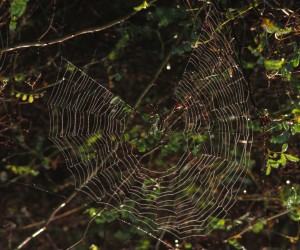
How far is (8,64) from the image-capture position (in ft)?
9.72

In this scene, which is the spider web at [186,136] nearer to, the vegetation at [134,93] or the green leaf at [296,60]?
the vegetation at [134,93]

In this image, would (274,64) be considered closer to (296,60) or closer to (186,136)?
(296,60)

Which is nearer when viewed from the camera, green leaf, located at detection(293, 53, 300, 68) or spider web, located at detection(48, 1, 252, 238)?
green leaf, located at detection(293, 53, 300, 68)

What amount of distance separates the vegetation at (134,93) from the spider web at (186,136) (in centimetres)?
7

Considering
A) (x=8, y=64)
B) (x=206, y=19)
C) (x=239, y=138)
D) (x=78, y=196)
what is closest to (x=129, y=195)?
(x=78, y=196)

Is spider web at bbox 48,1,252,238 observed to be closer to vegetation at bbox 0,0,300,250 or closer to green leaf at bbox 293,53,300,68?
vegetation at bbox 0,0,300,250

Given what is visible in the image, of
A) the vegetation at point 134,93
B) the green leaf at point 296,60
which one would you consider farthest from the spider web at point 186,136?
the green leaf at point 296,60

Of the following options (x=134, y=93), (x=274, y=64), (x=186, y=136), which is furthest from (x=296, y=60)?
(x=134, y=93)

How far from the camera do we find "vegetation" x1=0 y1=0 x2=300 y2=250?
2.53m

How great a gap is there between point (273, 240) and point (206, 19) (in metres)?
2.09

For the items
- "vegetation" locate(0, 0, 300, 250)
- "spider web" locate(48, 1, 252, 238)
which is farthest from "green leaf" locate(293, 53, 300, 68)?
"spider web" locate(48, 1, 252, 238)

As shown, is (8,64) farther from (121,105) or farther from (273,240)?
(273,240)

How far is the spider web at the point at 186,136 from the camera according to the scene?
2865mm

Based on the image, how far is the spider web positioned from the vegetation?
65 millimetres
